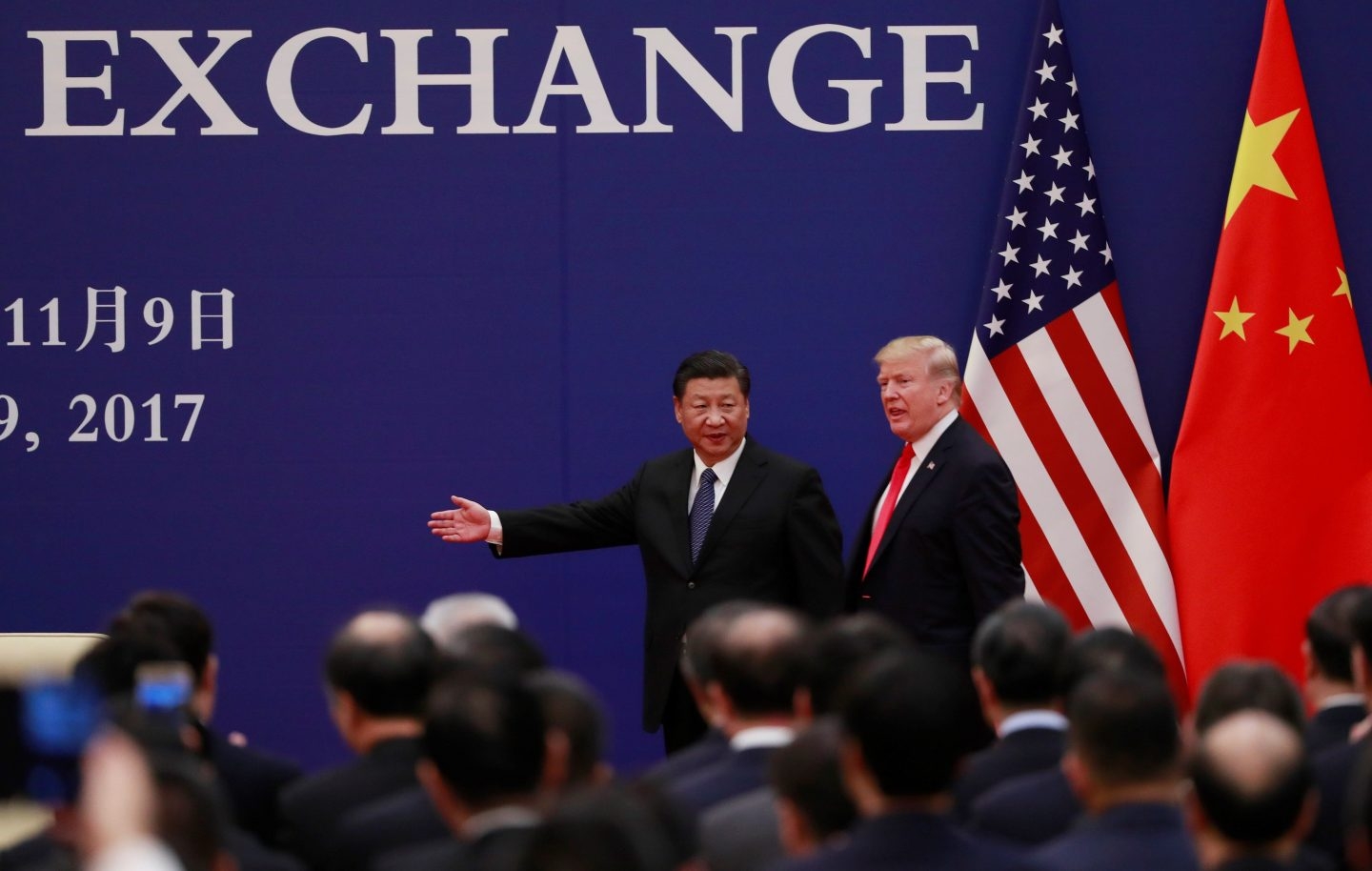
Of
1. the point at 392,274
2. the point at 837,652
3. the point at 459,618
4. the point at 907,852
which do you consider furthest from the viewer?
the point at 392,274

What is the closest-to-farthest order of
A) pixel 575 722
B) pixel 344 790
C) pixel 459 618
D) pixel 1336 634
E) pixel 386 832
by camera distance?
pixel 575 722 → pixel 386 832 → pixel 344 790 → pixel 1336 634 → pixel 459 618

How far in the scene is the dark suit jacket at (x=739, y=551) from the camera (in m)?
5.88

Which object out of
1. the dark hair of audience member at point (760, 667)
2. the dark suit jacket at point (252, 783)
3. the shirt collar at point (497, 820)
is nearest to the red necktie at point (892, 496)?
the dark hair of audience member at point (760, 667)

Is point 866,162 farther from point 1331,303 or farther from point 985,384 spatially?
point 1331,303

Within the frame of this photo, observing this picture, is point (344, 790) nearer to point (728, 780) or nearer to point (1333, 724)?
point (728, 780)

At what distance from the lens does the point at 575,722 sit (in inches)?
116

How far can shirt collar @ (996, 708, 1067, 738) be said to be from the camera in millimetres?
3607

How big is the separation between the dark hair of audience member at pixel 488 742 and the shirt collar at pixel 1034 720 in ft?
4.09

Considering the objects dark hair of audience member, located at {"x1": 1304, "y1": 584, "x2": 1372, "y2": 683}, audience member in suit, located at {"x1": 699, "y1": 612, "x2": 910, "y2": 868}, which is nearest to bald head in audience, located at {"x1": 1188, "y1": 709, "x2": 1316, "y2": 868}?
audience member in suit, located at {"x1": 699, "y1": 612, "x2": 910, "y2": 868}

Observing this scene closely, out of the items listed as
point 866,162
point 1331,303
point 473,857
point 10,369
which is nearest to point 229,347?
point 10,369

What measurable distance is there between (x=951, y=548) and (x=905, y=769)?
315 cm

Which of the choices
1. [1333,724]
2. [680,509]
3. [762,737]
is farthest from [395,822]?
[680,509]

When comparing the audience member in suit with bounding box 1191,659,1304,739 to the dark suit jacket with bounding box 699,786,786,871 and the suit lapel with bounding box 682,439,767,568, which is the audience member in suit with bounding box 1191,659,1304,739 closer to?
the dark suit jacket with bounding box 699,786,786,871

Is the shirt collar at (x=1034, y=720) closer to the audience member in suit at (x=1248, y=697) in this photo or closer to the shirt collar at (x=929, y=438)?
the audience member in suit at (x=1248, y=697)
